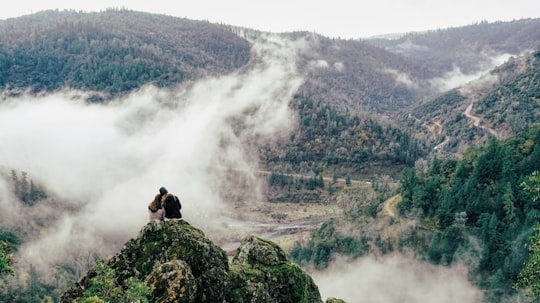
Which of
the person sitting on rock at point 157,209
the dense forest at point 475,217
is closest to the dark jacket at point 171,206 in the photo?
the person sitting on rock at point 157,209

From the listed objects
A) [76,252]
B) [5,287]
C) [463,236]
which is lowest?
[76,252]

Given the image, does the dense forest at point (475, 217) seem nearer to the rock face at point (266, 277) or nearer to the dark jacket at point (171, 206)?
the rock face at point (266, 277)

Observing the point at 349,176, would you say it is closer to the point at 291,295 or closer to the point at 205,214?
the point at 205,214

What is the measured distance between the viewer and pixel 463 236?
86.9 metres

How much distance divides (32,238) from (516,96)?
207 metres

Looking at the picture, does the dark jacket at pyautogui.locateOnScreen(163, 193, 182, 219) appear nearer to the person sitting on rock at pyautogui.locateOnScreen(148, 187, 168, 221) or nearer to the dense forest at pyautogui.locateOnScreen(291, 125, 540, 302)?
the person sitting on rock at pyautogui.locateOnScreen(148, 187, 168, 221)

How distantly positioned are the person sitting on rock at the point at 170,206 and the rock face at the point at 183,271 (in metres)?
0.68

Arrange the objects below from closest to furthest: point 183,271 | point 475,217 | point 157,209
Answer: point 183,271 < point 157,209 < point 475,217

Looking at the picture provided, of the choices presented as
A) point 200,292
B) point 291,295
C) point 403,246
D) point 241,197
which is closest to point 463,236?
point 403,246

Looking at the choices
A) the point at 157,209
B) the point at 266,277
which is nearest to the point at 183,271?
the point at 157,209

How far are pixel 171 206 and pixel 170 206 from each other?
6 centimetres

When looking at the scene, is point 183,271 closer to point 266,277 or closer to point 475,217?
point 266,277

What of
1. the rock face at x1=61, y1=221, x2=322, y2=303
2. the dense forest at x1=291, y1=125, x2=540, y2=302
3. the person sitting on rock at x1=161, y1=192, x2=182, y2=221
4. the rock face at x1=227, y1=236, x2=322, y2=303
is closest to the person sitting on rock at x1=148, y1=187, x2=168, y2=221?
the person sitting on rock at x1=161, y1=192, x2=182, y2=221

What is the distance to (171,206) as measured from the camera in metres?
24.2
